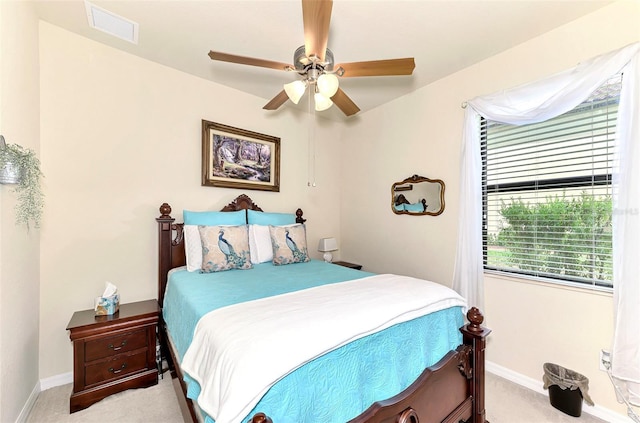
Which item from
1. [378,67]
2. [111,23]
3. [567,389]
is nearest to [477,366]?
[567,389]

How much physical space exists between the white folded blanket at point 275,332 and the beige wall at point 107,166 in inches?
68.2

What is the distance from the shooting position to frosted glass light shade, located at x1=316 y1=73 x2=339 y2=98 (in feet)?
5.47

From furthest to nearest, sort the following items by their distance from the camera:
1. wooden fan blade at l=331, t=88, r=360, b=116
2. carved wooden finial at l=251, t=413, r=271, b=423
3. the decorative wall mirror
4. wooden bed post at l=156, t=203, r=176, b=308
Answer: the decorative wall mirror < wooden bed post at l=156, t=203, r=176, b=308 < wooden fan blade at l=331, t=88, r=360, b=116 < carved wooden finial at l=251, t=413, r=271, b=423

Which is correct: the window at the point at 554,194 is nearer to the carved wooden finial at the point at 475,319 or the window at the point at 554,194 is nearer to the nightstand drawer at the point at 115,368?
the carved wooden finial at the point at 475,319

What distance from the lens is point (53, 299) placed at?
7.08ft

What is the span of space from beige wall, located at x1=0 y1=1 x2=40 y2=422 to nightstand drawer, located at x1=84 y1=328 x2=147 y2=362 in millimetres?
352

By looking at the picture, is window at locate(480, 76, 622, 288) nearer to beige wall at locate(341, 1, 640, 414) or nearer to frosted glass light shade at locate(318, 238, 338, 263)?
beige wall at locate(341, 1, 640, 414)

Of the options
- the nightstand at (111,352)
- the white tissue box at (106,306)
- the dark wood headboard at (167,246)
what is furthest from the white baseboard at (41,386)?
the dark wood headboard at (167,246)

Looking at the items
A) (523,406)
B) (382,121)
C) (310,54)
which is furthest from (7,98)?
(523,406)

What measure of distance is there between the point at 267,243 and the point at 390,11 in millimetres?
2286

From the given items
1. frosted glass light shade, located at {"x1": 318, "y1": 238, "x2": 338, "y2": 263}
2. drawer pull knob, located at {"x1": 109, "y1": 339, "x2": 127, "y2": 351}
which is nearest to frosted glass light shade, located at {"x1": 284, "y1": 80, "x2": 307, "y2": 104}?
frosted glass light shade, located at {"x1": 318, "y1": 238, "x2": 338, "y2": 263}

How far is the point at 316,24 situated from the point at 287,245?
197 centimetres

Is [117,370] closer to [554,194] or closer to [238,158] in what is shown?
[238,158]

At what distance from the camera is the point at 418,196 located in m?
3.06
